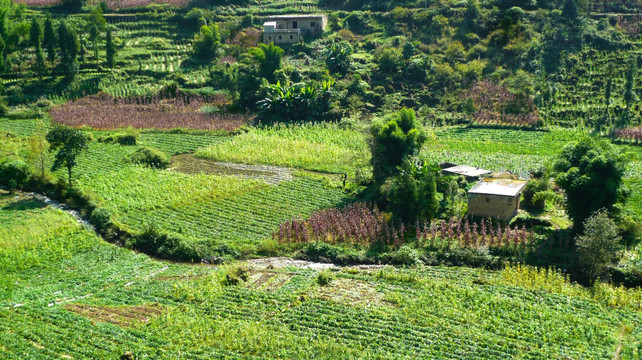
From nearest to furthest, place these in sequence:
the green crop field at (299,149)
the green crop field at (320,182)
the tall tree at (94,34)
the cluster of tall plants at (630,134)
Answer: the green crop field at (320,182) < the green crop field at (299,149) < the cluster of tall plants at (630,134) < the tall tree at (94,34)

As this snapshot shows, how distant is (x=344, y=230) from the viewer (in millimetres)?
39031

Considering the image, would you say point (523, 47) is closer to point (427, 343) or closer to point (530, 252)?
point (530, 252)

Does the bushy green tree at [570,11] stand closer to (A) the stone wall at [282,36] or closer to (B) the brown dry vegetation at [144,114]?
(A) the stone wall at [282,36]

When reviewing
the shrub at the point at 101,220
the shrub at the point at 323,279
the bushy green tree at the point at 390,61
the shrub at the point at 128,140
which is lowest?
the shrub at the point at 323,279

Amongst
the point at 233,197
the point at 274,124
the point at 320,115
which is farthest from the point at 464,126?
the point at 233,197

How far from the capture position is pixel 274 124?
6069cm

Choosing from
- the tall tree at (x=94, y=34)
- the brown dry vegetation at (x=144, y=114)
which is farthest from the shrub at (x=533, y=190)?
the tall tree at (x=94, y=34)

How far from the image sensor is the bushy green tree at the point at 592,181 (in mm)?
35812

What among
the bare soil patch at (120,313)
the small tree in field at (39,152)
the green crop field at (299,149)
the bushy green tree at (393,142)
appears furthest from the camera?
the green crop field at (299,149)

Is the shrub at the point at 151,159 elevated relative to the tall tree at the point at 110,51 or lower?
lower

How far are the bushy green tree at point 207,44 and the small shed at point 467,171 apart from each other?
37.4 meters

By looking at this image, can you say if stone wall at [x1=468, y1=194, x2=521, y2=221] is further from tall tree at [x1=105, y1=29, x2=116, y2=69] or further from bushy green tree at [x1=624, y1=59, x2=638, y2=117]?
tall tree at [x1=105, y1=29, x2=116, y2=69]

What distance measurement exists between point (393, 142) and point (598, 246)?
15838 mm

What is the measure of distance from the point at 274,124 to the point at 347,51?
1488 cm
